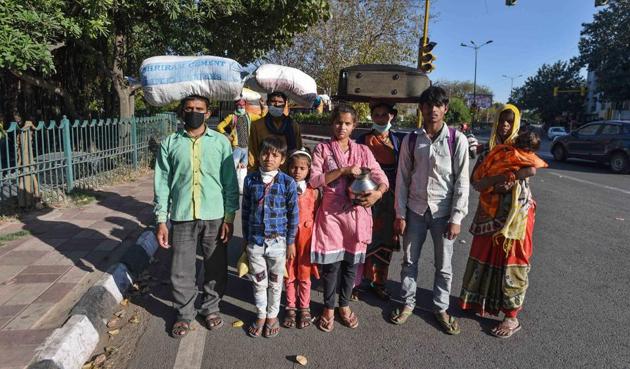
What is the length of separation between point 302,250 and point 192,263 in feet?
2.72

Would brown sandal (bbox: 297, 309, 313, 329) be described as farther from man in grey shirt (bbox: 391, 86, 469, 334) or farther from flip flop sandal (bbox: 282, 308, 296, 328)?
man in grey shirt (bbox: 391, 86, 469, 334)

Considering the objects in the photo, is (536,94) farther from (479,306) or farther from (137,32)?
(479,306)

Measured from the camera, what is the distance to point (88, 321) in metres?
2.99

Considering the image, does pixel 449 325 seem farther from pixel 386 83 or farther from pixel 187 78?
pixel 187 78

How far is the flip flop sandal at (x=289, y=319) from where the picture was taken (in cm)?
320

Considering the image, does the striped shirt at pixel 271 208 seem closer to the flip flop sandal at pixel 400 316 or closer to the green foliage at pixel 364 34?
the flip flop sandal at pixel 400 316

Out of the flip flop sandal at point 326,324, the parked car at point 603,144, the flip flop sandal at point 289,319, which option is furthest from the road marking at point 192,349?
the parked car at point 603,144

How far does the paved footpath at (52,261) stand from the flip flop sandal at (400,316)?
2396 mm

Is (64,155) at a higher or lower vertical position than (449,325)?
higher

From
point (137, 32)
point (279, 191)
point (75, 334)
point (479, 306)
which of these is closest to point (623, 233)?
point (479, 306)

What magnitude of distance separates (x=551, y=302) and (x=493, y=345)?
1.05m

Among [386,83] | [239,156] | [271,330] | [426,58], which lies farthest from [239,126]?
[426,58]

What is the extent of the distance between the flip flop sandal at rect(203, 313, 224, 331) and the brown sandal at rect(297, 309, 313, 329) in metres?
0.60

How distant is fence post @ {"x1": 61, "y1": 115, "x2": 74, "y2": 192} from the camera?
6415mm
